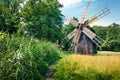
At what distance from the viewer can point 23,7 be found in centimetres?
3903

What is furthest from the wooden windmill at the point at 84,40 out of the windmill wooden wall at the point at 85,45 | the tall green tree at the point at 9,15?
the tall green tree at the point at 9,15

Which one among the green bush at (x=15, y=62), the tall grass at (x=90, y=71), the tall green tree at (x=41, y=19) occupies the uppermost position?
the tall green tree at (x=41, y=19)

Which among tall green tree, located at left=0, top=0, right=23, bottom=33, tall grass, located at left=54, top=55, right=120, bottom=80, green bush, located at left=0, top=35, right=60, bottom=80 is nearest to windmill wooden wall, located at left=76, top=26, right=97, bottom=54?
tall green tree, located at left=0, top=0, right=23, bottom=33

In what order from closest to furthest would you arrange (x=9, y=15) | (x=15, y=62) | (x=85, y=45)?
(x=15, y=62) → (x=85, y=45) → (x=9, y=15)

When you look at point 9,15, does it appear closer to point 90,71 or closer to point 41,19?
point 41,19

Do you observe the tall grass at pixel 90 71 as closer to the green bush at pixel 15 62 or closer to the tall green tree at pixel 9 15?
the green bush at pixel 15 62

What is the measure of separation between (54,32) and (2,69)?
28.6m

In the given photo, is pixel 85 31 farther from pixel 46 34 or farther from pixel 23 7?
pixel 23 7

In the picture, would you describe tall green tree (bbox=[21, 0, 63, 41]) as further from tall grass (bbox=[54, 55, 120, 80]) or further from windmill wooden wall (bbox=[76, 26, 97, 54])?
tall grass (bbox=[54, 55, 120, 80])

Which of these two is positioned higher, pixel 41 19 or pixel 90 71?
pixel 41 19

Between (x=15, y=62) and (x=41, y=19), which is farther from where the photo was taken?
(x=41, y=19)

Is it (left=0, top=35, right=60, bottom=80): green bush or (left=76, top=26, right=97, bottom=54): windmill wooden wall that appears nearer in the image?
(left=0, top=35, right=60, bottom=80): green bush

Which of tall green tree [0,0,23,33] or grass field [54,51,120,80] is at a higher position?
tall green tree [0,0,23,33]

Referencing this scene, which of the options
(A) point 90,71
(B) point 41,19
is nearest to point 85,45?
(B) point 41,19
